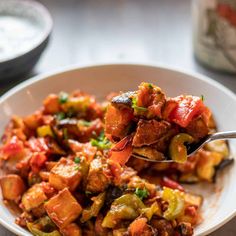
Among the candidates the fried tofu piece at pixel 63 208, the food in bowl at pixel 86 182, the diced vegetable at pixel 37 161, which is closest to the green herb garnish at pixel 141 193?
the food in bowl at pixel 86 182

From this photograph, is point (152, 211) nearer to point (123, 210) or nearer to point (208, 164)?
point (123, 210)

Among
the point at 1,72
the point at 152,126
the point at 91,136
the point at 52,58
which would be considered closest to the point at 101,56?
the point at 52,58

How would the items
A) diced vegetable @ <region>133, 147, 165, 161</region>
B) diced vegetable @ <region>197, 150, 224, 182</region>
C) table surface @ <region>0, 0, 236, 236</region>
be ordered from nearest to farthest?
diced vegetable @ <region>133, 147, 165, 161</region> < diced vegetable @ <region>197, 150, 224, 182</region> < table surface @ <region>0, 0, 236, 236</region>

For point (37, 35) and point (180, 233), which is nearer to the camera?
point (180, 233)

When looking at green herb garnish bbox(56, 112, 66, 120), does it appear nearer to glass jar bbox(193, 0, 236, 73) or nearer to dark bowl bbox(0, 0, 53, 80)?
dark bowl bbox(0, 0, 53, 80)

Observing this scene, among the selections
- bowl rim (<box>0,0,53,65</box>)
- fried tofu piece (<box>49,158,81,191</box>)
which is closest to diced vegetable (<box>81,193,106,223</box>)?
fried tofu piece (<box>49,158,81,191</box>)

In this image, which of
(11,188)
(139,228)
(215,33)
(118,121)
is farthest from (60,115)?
(215,33)

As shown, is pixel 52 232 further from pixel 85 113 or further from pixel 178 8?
pixel 178 8
